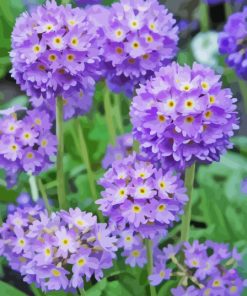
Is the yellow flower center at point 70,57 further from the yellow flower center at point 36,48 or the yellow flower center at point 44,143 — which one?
the yellow flower center at point 44,143

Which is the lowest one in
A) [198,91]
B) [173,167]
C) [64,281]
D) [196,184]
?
[196,184]

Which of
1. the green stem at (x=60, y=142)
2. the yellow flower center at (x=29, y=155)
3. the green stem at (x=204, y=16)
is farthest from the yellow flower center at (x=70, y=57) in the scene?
the green stem at (x=204, y=16)

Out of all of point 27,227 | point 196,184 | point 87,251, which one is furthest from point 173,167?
point 196,184

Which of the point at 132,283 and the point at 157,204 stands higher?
the point at 157,204

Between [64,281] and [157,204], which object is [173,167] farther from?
[64,281]

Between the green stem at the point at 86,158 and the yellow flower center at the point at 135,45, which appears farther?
the green stem at the point at 86,158

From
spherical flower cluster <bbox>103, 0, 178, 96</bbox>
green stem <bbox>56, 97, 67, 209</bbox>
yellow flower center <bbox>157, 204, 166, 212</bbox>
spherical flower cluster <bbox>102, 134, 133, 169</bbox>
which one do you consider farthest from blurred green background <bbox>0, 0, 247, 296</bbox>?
spherical flower cluster <bbox>103, 0, 178, 96</bbox>
